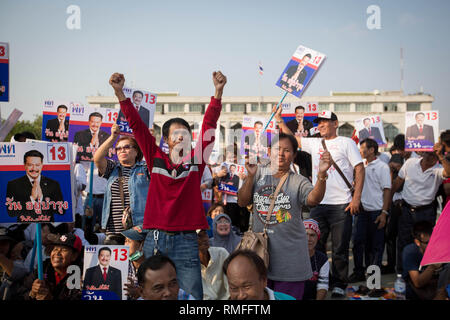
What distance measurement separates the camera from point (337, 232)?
518 centimetres

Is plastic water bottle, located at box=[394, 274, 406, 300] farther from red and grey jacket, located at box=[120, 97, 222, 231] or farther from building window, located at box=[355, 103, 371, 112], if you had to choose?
building window, located at box=[355, 103, 371, 112]

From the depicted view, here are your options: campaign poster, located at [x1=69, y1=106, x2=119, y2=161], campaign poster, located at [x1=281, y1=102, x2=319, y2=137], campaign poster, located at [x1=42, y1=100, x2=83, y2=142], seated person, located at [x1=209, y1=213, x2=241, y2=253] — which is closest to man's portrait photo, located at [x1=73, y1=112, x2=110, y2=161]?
campaign poster, located at [x1=69, y1=106, x2=119, y2=161]

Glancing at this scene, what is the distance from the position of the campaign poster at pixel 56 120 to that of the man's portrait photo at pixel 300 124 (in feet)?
11.1

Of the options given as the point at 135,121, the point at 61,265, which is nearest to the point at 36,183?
the point at 61,265

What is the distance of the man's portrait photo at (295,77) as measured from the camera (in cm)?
601

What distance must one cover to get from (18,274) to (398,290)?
423 centimetres

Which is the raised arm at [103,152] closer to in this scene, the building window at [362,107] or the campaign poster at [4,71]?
the campaign poster at [4,71]

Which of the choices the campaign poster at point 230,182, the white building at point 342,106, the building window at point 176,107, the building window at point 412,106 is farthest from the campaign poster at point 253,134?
the building window at point 412,106

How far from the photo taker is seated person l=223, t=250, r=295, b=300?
2549 mm

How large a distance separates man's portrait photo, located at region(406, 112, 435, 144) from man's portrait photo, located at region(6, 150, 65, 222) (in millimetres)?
5035

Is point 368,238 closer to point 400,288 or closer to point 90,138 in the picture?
point 400,288

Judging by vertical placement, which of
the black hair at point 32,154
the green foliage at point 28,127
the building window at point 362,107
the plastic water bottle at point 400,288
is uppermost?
the building window at point 362,107

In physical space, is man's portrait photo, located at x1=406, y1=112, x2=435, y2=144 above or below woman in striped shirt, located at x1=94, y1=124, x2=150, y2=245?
above
